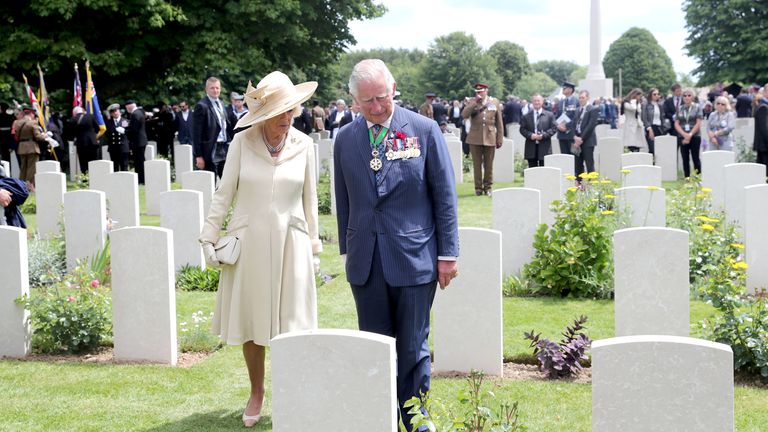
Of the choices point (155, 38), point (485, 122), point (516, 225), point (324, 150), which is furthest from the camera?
point (155, 38)

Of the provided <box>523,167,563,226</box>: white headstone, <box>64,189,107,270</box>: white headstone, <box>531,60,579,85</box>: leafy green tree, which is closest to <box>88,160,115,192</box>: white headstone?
<box>64,189,107,270</box>: white headstone

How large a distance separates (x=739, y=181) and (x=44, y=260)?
7909 millimetres

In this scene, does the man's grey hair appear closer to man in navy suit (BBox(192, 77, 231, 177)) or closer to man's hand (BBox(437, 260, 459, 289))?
man's hand (BBox(437, 260, 459, 289))

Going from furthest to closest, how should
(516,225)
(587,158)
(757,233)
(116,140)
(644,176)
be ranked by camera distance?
(116,140), (587,158), (644,176), (516,225), (757,233)

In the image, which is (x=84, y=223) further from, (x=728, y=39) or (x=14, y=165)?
(x=728, y=39)

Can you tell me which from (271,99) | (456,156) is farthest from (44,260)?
(456,156)

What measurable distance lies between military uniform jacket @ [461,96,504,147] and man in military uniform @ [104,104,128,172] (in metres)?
8.57

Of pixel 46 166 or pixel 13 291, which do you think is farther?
pixel 46 166

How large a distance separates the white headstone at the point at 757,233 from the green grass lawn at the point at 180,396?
1.68 m

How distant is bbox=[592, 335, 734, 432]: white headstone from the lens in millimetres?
3842

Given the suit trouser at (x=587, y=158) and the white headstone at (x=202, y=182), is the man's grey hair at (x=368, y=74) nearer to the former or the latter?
the white headstone at (x=202, y=182)

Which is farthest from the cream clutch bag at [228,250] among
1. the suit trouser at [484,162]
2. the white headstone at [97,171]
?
the suit trouser at [484,162]

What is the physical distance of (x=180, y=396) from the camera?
666 cm

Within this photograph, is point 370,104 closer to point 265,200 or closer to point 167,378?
point 265,200
